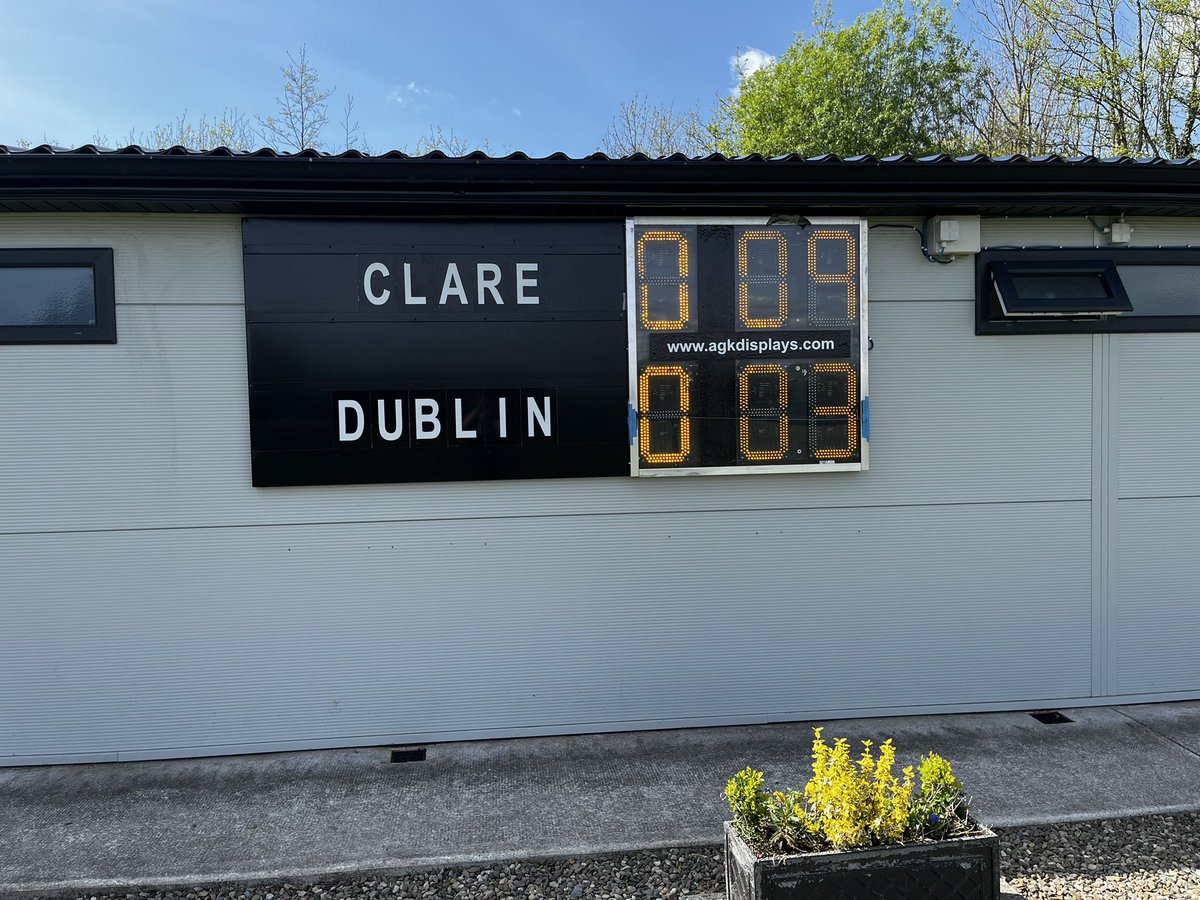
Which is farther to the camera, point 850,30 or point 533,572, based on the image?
point 850,30

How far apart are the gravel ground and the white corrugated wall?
A: 1319 mm

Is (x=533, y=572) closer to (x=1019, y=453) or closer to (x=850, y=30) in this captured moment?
(x=1019, y=453)

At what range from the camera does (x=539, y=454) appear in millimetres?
4371

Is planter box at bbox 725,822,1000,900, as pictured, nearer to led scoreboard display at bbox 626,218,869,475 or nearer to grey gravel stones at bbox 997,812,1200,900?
grey gravel stones at bbox 997,812,1200,900

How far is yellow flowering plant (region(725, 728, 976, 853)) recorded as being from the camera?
2.54 metres

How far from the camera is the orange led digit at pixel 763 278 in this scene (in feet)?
14.0

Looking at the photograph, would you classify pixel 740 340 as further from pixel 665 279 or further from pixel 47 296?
pixel 47 296

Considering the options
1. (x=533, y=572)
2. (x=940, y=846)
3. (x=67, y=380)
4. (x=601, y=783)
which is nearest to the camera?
(x=940, y=846)

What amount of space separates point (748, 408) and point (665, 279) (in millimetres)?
870

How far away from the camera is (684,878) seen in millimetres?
3074

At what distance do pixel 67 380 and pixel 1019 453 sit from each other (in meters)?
5.57

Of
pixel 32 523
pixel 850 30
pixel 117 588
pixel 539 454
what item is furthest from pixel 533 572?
pixel 850 30

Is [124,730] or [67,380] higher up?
[67,380]

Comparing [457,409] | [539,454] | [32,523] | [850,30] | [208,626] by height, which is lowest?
[208,626]
